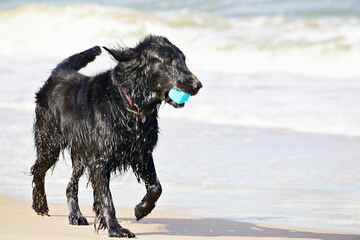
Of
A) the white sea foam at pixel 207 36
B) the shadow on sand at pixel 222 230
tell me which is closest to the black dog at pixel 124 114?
the shadow on sand at pixel 222 230

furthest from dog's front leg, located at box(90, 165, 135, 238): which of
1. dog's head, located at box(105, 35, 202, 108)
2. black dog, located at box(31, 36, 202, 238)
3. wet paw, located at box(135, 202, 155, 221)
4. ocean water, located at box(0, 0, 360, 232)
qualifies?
ocean water, located at box(0, 0, 360, 232)

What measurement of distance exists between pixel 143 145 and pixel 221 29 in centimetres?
1557

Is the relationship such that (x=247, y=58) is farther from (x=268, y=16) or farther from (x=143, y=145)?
(x=143, y=145)

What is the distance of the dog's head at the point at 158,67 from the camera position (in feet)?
17.5

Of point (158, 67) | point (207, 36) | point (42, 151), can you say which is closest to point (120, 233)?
point (158, 67)

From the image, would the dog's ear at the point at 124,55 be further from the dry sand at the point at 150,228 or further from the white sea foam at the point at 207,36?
the white sea foam at the point at 207,36

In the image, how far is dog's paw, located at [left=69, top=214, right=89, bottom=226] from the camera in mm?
5934

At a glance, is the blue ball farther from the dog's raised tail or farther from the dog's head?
the dog's raised tail

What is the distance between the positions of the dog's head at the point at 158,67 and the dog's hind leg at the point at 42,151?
900mm

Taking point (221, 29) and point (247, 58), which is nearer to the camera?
point (247, 58)

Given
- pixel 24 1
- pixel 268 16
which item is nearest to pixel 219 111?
pixel 268 16

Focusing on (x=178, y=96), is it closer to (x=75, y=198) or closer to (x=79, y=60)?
(x=75, y=198)

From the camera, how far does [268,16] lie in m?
22.9

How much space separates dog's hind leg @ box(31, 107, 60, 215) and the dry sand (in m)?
0.09
